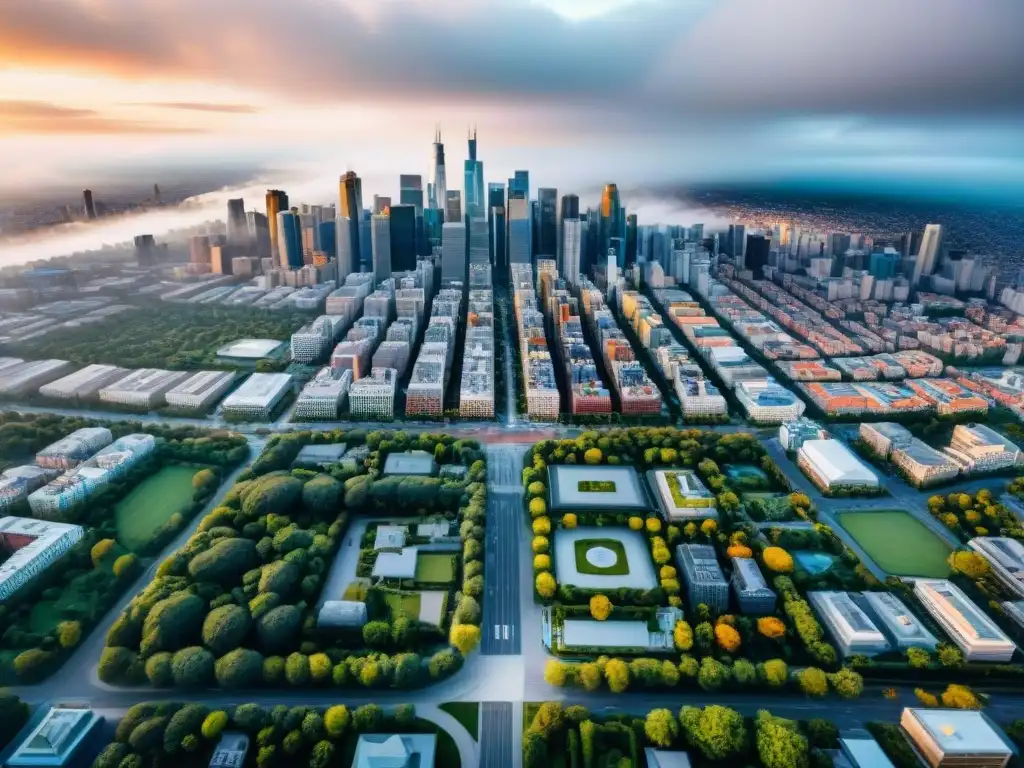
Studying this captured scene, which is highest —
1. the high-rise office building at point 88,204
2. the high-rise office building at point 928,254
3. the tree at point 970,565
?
the high-rise office building at point 88,204

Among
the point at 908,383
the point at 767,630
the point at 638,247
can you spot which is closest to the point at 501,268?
the point at 638,247

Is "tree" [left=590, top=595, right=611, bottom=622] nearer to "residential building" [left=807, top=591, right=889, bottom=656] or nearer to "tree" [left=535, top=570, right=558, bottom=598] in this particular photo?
"tree" [left=535, top=570, right=558, bottom=598]

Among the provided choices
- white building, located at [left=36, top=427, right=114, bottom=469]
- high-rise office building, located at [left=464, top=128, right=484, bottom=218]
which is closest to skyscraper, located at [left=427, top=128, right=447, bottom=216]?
high-rise office building, located at [left=464, top=128, right=484, bottom=218]

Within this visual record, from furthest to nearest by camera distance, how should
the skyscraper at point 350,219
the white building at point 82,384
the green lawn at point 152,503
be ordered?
the skyscraper at point 350,219 → the white building at point 82,384 → the green lawn at point 152,503

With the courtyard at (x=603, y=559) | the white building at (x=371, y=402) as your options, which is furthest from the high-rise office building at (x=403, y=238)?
the courtyard at (x=603, y=559)

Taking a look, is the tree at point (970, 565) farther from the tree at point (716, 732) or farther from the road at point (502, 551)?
the road at point (502, 551)

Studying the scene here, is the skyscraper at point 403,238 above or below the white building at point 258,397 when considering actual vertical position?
above
